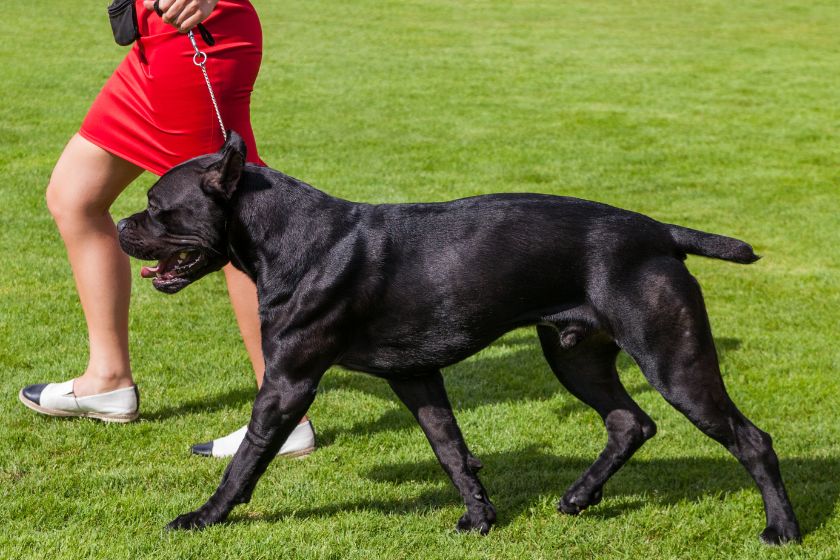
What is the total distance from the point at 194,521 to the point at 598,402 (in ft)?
5.38

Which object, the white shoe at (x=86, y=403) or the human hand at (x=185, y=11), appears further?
the white shoe at (x=86, y=403)

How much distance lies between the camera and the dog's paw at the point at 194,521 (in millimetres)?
4137

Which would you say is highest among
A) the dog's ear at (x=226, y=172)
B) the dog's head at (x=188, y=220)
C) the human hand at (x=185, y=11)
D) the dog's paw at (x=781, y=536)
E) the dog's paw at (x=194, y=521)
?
the human hand at (x=185, y=11)

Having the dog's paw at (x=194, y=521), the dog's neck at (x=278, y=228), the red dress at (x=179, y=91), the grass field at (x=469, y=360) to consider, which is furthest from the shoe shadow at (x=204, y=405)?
the dog's neck at (x=278, y=228)

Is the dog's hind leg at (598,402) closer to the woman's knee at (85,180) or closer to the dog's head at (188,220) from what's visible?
the dog's head at (188,220)

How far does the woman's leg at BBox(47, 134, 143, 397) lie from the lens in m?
5.11

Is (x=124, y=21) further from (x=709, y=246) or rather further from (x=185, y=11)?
(x=709, y=246)

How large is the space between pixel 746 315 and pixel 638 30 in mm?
18041

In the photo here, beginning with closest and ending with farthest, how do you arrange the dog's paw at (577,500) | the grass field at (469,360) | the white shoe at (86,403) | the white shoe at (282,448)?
the grass field at (469,360), the dog's paw at (577,500), the white shoe at (282,448), the white shoe at (86,403)

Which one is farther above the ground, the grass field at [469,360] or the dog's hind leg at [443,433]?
the dog's hind leg at [443,433]

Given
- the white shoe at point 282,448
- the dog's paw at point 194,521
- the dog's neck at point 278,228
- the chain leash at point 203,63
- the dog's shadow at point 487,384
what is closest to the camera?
the dog's neck at point 278,228

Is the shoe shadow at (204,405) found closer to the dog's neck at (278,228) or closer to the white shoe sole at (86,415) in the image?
the white shoe sole at (86,415)

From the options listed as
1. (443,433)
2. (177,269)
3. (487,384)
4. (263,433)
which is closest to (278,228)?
(177,269)

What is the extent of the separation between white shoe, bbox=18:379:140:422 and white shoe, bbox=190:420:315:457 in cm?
51
